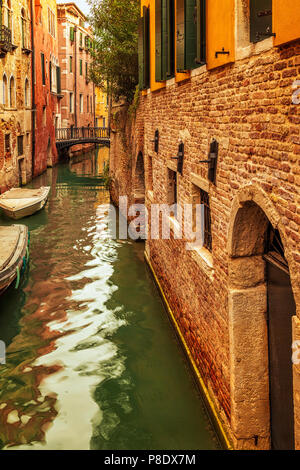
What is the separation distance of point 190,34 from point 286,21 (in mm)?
2775

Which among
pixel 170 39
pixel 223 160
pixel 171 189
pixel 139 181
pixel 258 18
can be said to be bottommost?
pixel 171 189

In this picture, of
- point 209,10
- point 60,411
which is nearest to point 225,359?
point 60,411

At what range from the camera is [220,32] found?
4.47 meters

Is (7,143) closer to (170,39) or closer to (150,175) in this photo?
(150,175)

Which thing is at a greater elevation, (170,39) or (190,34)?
(170,39)

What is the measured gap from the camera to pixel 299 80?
2965 mm

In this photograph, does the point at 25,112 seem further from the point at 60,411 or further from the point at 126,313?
the point at 60,411

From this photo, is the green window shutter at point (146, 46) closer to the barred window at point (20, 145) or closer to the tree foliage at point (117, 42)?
the tree foliage at point (117, 42)

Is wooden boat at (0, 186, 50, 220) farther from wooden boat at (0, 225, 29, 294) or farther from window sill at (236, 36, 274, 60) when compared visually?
window sill at (236, 36, 274, 60)

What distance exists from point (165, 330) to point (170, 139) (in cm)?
274

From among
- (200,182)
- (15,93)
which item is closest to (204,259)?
(200,182)

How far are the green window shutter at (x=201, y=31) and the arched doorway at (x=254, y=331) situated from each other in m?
1.65

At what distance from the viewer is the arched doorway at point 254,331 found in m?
4.31

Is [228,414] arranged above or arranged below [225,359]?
below
